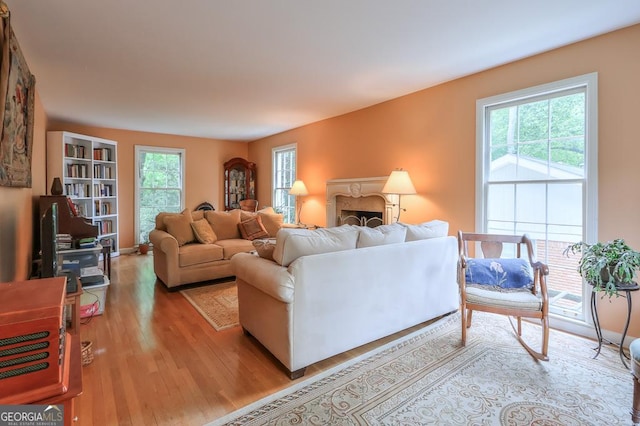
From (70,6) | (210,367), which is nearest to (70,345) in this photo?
(210,367)

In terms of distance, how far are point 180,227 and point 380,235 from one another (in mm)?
2834

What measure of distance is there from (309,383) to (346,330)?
17.2 inches

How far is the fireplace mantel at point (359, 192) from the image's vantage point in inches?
162

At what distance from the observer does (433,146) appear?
12.0 feet

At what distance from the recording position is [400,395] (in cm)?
184

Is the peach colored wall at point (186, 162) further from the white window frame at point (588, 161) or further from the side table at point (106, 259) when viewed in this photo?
the white window frame at point (588, 161)

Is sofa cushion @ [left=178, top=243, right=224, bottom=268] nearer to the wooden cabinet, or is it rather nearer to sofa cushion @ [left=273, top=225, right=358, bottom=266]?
sofa cushion @ [left=273, top=225, right=358, bottom=266]

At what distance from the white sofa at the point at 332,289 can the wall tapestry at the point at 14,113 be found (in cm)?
159

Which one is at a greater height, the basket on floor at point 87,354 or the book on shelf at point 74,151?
the book on shelf at point 74,151

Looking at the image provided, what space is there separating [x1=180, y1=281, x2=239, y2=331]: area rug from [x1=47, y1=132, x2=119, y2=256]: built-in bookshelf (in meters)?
2.20

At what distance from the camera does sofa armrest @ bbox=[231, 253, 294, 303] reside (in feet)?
6.27

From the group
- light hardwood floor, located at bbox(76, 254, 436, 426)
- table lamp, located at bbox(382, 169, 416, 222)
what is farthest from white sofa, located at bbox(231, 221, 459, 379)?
table lamp, located at bbox(382, 169, 416, 222)

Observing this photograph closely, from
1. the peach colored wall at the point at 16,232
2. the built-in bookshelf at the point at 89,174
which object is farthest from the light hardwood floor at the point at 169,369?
the built-in bookshelf at the point at 89,174

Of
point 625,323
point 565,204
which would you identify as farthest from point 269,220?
point 625,323
